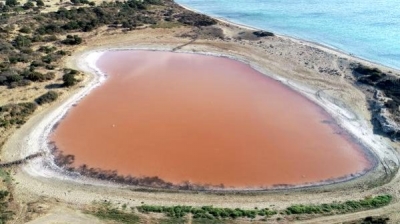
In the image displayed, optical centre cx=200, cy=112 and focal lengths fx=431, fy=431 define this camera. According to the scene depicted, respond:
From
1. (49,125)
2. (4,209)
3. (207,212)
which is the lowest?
(4,209)

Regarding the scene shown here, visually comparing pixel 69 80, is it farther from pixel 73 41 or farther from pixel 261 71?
pixel 261 71

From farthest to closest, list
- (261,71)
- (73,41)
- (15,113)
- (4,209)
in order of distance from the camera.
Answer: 1. (73,41)
2. (261,71)
3. (15,113)
4. (4,209)

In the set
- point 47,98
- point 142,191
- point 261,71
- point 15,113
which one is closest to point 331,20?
point 261,71

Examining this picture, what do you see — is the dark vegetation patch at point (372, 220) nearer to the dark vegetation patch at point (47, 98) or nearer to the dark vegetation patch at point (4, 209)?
the dark vegetation patch at point (4, 209)

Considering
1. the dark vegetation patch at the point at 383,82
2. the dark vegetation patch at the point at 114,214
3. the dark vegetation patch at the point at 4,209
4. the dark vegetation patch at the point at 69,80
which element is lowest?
the dark vegetation patch at the point at 4,209

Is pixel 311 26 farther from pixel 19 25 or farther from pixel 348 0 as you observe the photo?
pixel 19 25

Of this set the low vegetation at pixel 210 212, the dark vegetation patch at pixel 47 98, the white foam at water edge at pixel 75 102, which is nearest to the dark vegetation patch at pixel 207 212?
the low vegetation at pixel 210 212
